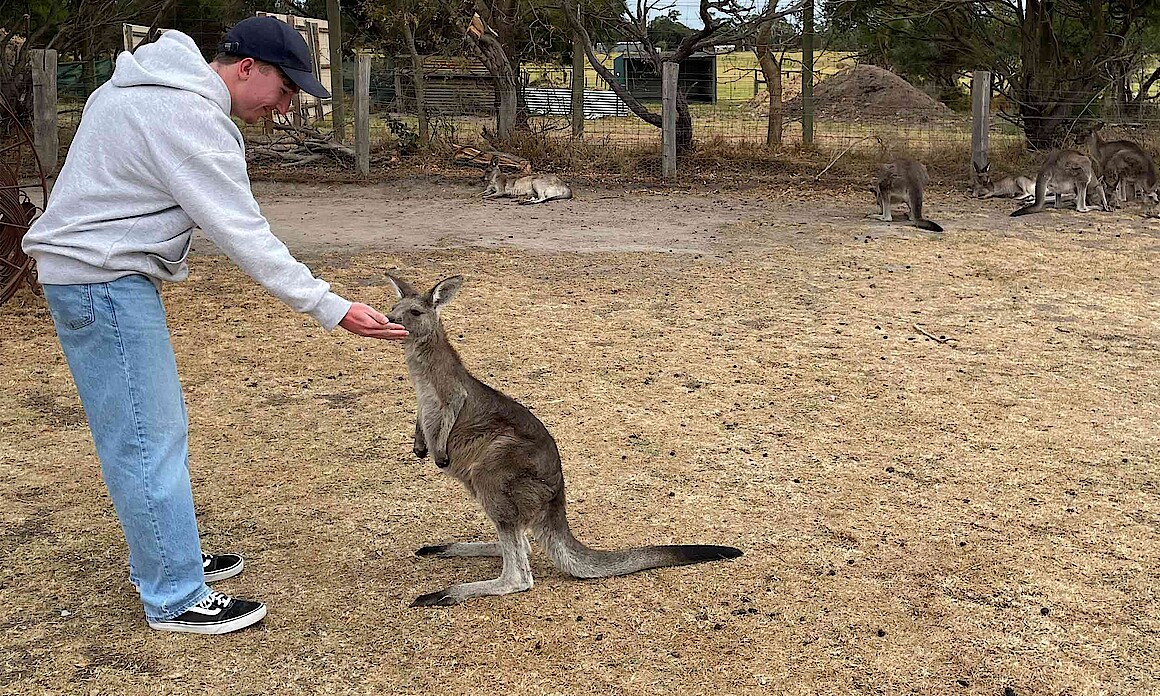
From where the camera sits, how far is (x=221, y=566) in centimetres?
354

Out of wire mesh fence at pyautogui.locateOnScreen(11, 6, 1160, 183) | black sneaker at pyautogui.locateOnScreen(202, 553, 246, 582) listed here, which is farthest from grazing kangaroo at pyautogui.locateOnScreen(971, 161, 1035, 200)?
black sneaker at pyautogui.locateOnScreen(202, 553, 246, 582)

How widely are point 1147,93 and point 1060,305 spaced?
26.8 feet

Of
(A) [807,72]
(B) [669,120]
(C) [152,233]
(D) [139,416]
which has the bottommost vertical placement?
(D) [139,416]

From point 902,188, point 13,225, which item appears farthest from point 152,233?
point 902,188

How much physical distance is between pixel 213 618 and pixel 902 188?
→ 8.09m

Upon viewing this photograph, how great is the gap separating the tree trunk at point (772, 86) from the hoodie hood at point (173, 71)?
1155 cm

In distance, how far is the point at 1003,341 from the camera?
617cm

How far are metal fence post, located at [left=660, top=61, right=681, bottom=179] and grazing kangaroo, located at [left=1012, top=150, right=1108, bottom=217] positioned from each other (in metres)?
3.85

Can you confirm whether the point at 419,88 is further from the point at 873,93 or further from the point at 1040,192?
the point at 873,93

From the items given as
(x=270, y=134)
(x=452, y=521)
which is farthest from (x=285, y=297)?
(x=270, y=134)

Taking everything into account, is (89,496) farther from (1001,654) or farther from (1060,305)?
(1060,305)

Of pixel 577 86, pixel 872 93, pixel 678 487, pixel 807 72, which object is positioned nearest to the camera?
pixel 678 487

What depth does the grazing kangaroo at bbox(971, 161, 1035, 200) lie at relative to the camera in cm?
1141

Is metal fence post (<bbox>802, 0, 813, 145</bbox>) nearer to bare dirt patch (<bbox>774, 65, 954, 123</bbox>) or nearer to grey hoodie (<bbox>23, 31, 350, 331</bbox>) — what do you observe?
bare dirt patch (<bbox>774, 65, 954, 123</bbox>)
